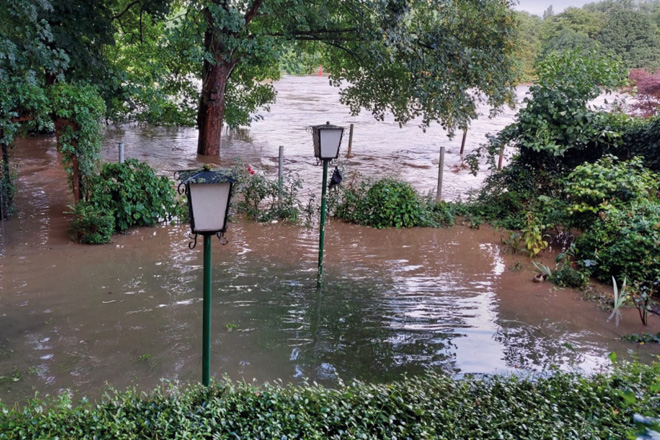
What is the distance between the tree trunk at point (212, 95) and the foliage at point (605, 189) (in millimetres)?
8640

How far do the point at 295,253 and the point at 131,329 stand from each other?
355cm

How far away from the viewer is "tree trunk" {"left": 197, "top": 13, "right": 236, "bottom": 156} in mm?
13930

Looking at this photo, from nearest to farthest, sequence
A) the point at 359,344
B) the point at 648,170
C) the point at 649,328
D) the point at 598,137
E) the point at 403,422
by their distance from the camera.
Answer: the point at 403,422 → the point at 359,344 → the point at 649,328 → the point at 648,170 → the point at 598,137

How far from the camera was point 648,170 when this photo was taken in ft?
32.2

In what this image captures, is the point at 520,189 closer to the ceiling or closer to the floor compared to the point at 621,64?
closer to the floor

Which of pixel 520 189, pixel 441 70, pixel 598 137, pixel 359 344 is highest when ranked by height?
pixel 441 70

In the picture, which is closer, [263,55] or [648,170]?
[648,170]

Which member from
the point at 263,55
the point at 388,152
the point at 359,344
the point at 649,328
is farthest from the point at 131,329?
the point at 388,152

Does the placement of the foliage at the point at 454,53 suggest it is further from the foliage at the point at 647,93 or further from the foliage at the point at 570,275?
the foliage at the point at 647,93

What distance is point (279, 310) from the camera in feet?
23.3

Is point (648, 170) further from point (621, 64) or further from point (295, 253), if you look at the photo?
point (295, 253)

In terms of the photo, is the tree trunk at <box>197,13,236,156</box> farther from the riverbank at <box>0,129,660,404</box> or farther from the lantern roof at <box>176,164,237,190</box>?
the lantern roof at <box>176,164,237,190</box>

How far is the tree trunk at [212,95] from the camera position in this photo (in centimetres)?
1393

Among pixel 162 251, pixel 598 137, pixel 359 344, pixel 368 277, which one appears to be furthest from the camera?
pixel 598 137
